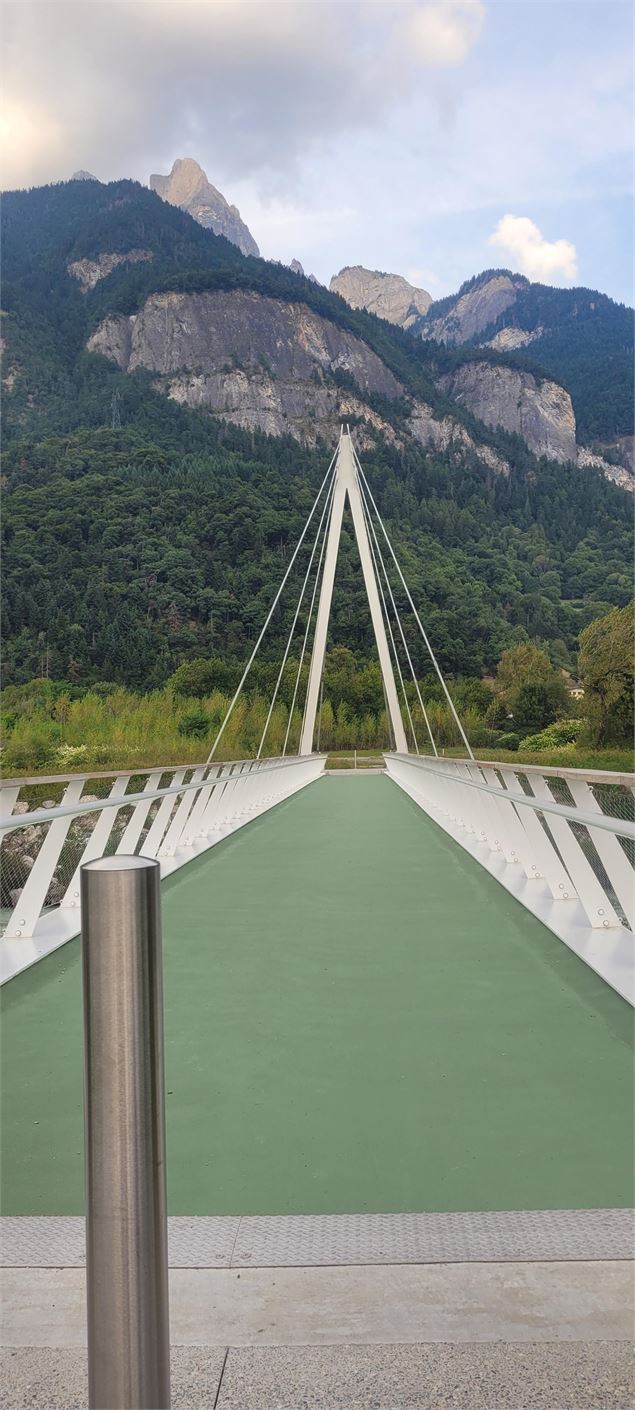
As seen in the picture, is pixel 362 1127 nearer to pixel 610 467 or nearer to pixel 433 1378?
pixel 433 1378

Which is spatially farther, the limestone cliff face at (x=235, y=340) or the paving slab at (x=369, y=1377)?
the limestone cliff face at (x=235, y=340)

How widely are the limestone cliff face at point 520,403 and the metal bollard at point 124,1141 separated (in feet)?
414

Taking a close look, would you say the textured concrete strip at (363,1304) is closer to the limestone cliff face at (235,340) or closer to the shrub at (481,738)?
the shrub at (481,738)

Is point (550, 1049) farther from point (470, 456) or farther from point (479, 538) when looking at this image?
point (470, 456)

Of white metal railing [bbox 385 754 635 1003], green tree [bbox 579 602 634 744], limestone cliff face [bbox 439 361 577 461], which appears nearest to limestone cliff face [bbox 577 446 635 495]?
limestone cliff face [bbox 439 361 577 461]

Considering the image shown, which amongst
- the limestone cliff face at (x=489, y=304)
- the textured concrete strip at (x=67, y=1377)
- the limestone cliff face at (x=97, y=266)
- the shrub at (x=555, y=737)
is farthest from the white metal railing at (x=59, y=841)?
the limestone cliff face at (x=489, y=304)

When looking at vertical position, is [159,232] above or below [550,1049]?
above

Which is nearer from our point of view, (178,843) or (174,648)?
(178,843)

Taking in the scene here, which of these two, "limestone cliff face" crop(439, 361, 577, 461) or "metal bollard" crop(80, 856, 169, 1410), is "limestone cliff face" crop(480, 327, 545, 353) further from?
"metal bollard" crop(80, 856, 169, 1410)

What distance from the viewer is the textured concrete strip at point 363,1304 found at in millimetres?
1755

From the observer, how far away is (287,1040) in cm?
356

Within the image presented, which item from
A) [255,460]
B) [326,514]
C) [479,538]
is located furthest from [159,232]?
[326,514]

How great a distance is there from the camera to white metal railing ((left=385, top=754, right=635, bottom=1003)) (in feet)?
14.3

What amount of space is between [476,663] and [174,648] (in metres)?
17.6
